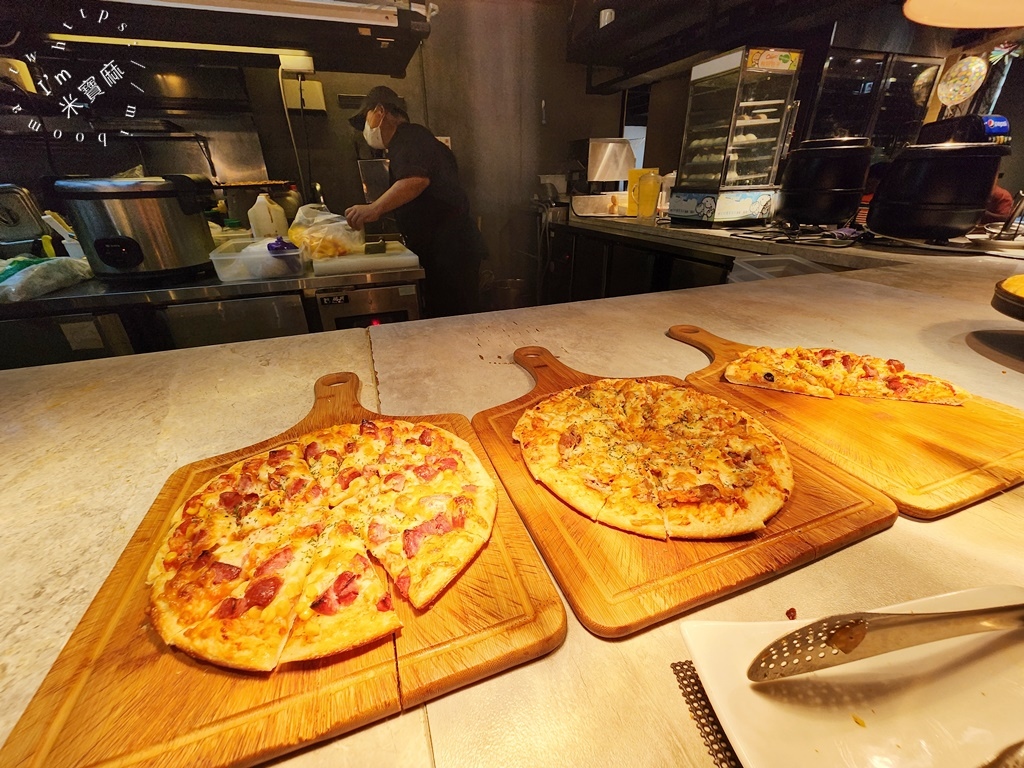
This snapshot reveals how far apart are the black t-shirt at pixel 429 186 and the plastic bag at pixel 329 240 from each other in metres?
0.75

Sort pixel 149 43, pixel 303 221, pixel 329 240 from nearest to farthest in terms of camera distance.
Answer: pixel 149 43 → pixel 329 240 → pixel 303 221

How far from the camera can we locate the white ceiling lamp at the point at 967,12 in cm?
187

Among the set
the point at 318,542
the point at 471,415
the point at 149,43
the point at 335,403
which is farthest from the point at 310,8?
the point at 318,542

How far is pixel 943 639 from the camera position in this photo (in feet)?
1.65

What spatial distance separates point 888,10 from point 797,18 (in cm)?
251

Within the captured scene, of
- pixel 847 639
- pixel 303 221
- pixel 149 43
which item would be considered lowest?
pixel 847 639

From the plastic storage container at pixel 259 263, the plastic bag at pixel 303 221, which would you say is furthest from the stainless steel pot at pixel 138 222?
the plastic bag at pixel 303 221

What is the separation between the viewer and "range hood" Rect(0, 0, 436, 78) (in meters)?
2.14

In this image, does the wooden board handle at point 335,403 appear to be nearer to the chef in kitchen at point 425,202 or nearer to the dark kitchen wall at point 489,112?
the chef in kitchen at point 425,202

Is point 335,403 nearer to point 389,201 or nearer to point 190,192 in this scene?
point 190,192

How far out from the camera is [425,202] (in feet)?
12.5

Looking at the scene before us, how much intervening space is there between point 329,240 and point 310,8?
4.05ft

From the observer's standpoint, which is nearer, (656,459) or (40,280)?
(656,459)

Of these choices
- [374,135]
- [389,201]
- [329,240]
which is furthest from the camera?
[374,135]
